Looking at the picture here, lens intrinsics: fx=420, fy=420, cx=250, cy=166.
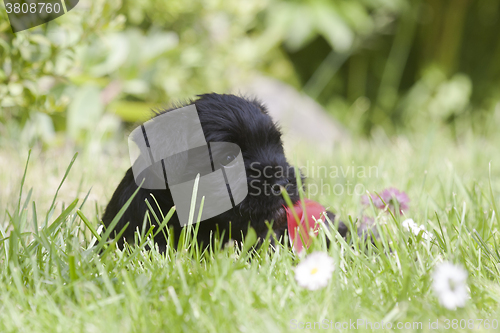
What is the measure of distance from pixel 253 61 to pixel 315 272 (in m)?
3.83

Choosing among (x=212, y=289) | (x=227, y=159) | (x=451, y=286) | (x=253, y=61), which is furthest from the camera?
(x=253, y=61)

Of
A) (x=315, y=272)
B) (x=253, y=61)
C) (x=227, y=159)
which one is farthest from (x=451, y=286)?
(x=253, y=61)

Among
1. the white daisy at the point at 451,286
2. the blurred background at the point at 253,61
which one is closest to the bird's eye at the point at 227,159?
the blurred background at the point at 253,61

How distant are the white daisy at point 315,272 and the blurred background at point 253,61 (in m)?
1.26

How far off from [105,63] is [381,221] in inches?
96.8

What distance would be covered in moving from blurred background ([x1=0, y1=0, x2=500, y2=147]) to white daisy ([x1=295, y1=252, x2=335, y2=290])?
1.26m

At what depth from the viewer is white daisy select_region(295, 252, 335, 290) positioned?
109 cm

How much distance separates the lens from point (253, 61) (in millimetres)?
4660

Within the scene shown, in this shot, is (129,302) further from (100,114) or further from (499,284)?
(100,114)

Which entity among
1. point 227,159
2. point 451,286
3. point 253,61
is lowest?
point 451,286

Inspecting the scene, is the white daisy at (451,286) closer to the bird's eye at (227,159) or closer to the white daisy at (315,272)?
the white daisy at (315,272)

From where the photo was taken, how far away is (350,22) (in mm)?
5168

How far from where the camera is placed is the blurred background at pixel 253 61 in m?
2.24

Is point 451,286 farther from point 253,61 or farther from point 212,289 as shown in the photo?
point 253,61
